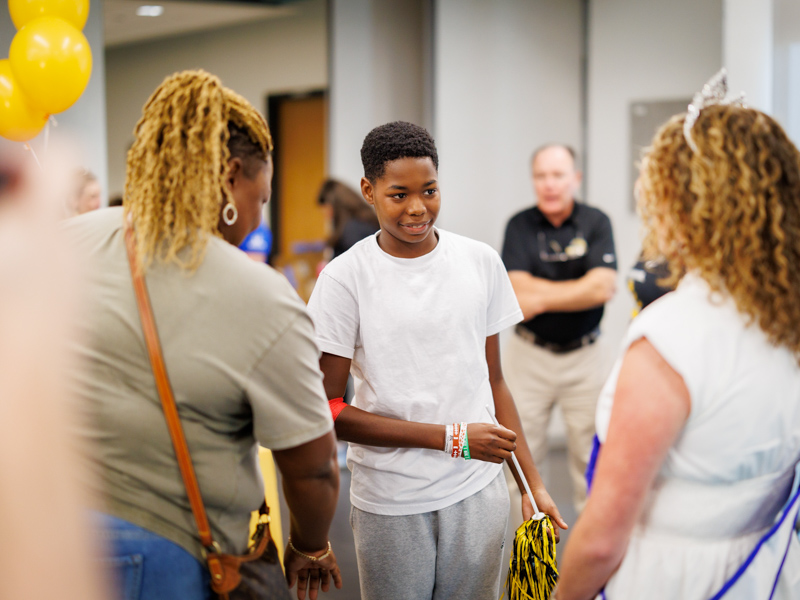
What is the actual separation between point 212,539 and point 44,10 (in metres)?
2.31

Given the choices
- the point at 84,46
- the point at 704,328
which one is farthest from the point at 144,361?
the point at 84,46

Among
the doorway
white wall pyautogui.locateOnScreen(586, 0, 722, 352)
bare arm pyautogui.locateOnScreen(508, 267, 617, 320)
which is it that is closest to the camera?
bare arm pyautogui.locateOnScreen(508, 267, 617, 320)

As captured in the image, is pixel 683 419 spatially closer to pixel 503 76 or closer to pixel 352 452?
pixel 352 452

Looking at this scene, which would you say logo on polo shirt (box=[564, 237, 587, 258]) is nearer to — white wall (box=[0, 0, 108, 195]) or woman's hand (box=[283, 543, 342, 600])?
woman's hand (box=[283, 543, 342, 600])

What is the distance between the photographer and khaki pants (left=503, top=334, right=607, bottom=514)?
3.45 metres

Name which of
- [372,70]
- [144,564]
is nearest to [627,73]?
[372,70]

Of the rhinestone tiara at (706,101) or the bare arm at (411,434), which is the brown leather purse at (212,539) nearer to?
the bare arm at (411,434)

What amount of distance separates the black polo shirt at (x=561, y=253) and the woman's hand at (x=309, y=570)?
2179 millimetres

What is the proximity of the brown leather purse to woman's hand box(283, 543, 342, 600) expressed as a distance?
133 mm

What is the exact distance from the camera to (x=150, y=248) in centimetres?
114

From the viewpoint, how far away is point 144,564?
1117 millimetres

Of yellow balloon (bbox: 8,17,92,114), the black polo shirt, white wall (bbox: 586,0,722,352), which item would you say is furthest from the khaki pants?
yellow balloon (bbox: 8,17,92,114)

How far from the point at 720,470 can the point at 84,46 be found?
253 centimetres

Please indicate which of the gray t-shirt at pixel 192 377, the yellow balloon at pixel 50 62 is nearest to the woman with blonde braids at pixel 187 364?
the gray t-shirt at pixel 192 377
